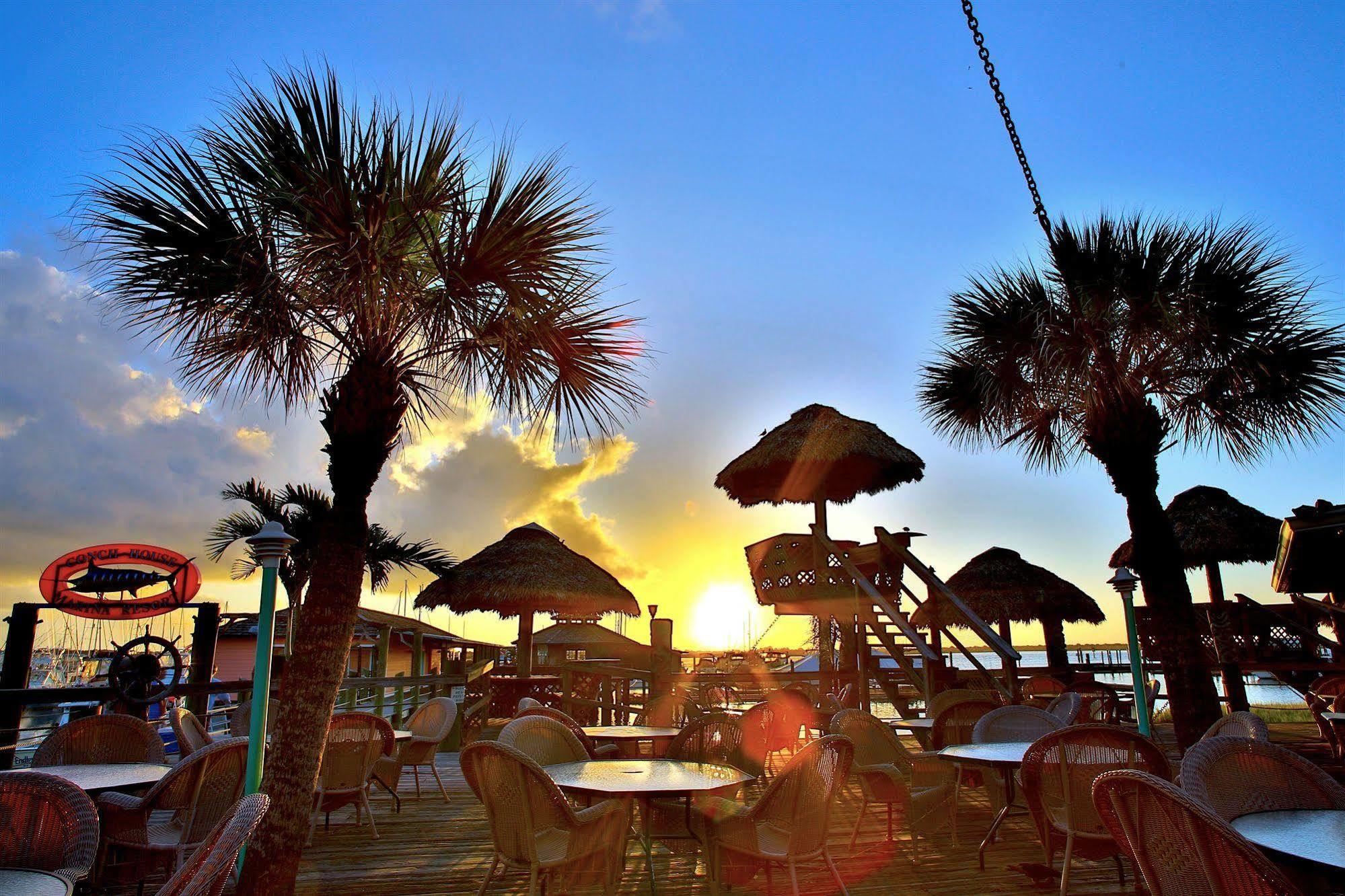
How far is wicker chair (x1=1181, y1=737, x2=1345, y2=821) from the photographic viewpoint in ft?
9.40

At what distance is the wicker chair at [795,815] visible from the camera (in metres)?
3.42

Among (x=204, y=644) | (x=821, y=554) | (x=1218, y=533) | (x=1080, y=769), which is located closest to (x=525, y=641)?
(x=821, y=554)

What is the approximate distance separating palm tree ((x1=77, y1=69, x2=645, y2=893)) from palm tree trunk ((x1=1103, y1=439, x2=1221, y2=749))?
221 inches

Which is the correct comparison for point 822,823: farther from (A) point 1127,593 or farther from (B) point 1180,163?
(B) point 1180,163

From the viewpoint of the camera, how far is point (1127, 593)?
210 inches

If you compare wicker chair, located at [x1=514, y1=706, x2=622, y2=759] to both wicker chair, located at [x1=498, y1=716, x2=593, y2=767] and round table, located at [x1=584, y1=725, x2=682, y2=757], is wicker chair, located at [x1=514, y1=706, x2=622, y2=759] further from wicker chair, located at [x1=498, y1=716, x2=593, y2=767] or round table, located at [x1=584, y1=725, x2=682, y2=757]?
round table, located at [x1=584, y1=725, x2=682, y2=757]

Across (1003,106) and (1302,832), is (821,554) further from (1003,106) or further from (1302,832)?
(1302,832)

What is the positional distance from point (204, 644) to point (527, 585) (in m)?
5.73

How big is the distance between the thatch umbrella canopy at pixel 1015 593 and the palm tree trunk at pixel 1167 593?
874 cm

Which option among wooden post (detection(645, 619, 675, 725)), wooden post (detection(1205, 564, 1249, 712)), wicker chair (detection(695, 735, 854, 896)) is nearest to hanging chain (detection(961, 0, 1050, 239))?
wicker chair (detection(695, 735, 854, 896))

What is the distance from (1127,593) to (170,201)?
22.2 feet

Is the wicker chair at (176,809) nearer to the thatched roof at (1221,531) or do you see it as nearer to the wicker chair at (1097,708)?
the wicker chair at (1097,708)

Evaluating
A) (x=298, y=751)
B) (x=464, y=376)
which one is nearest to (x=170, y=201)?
(x=464, y=376)

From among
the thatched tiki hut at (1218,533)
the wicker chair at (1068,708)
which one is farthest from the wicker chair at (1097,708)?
the thatched tiki hut at (1218,533)
